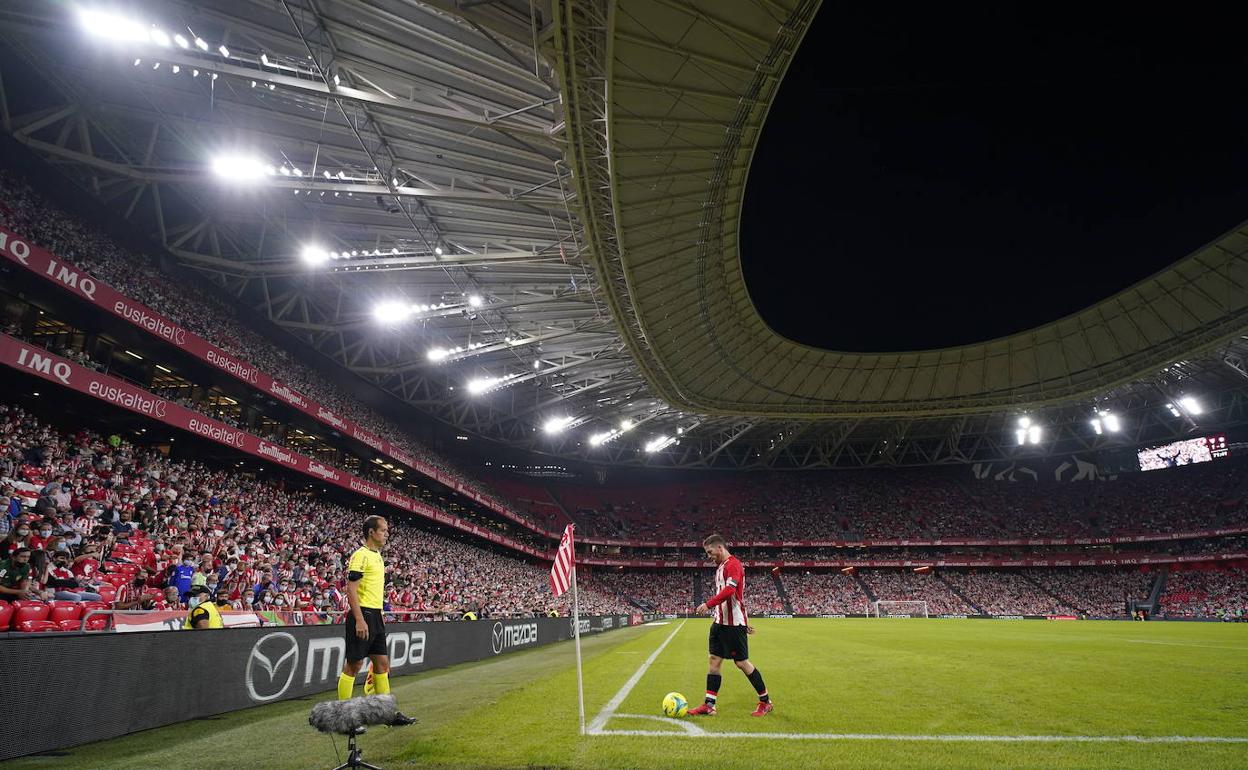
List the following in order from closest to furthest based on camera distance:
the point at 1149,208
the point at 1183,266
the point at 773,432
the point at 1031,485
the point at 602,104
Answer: the point at 602,104, the point at 1149,208, the point at 1183,266, the point at 773,432, the point at 1031,485

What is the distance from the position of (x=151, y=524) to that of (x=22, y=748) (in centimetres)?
1299

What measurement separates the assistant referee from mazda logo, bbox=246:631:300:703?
3.73 m

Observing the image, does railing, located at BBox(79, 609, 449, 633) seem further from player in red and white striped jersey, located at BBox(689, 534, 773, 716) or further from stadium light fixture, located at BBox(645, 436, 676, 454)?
stadium light fixture, located at BBox(645, 436, 676, 454)

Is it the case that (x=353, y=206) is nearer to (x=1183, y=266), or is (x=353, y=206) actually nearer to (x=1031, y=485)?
(x=1183, y=266)

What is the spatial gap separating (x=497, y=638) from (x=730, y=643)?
13170 mm

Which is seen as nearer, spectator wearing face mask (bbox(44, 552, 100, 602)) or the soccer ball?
the soccer ball

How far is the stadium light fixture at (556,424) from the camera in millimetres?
42938

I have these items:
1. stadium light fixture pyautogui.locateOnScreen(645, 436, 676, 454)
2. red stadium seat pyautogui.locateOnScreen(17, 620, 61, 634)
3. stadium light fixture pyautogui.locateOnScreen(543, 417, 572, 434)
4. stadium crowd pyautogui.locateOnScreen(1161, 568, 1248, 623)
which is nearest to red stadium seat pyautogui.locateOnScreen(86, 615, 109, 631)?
red stadium seat pyautogui.locateOnScreen(17, 620, 61, 634)

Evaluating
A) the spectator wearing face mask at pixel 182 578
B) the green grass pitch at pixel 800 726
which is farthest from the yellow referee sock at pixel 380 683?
the spectator wearing face mask at pixel 182 578

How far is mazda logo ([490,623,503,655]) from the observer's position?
17.9 meters

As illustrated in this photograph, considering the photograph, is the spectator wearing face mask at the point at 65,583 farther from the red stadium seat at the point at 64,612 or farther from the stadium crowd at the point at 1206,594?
the stadium crowd at the point at 1206,594

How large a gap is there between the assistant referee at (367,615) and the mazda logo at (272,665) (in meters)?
3.73

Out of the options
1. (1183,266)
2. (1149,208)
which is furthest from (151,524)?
(1183,266)

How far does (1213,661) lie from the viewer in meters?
11.5
